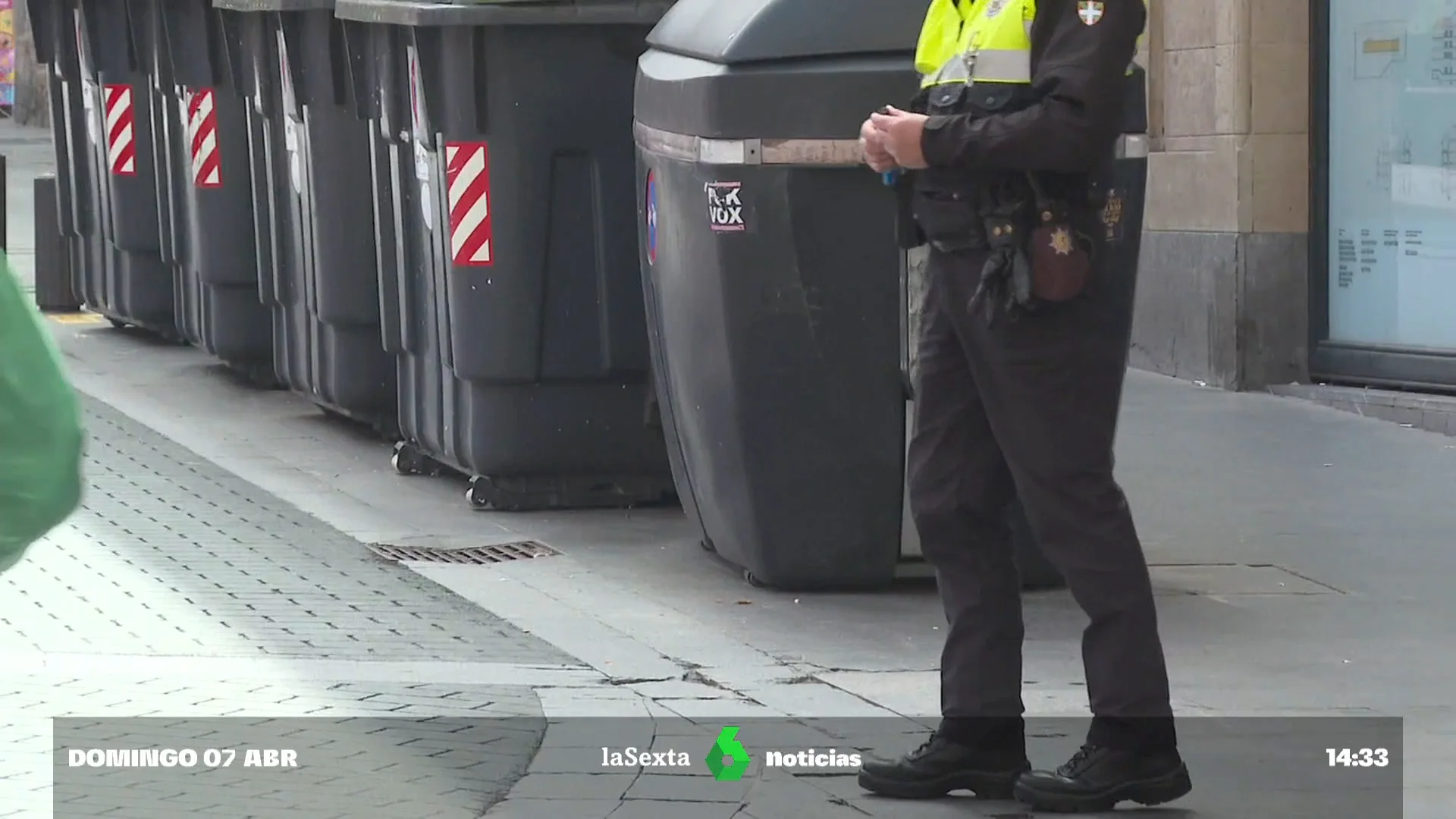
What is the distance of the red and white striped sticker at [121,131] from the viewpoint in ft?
40.8

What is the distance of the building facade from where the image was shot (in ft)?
33.1

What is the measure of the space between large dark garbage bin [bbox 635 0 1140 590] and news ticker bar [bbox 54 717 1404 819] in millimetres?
1238

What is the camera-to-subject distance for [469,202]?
25.1ft

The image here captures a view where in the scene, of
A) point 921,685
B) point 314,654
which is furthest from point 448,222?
point 921,685

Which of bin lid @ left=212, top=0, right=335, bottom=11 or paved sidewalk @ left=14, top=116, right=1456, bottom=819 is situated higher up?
bin lid @ left=212, top=0, right=335, bottom=11

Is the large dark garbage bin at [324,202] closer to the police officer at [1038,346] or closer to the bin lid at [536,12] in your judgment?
the bin lid at [536,12]

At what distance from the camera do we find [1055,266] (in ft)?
14.1

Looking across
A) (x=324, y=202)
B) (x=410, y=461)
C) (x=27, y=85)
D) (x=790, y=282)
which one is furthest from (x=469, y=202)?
(x=27, y=85)

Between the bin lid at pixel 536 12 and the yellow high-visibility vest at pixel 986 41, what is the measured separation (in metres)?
3.06

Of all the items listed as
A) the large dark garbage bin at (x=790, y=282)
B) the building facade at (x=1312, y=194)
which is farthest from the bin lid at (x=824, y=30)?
the building facade at (x=1312, y=194)

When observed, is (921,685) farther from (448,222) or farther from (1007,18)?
(448,222)

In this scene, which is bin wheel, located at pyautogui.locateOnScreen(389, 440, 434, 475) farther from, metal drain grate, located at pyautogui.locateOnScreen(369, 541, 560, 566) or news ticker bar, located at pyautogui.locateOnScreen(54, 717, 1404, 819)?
news ticker bar, located at pyautogui.locateOnScreen(54, 717, 1404, 819)

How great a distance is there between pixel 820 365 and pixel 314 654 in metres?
1.46

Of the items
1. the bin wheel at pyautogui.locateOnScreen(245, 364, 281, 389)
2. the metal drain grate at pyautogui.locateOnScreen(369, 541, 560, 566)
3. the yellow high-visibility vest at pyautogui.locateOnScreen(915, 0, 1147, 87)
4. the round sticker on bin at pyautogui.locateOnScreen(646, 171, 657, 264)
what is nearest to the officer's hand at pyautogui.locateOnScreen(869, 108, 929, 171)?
the yellow high-visibility vest at pyautogui.locateOnScreen(915, 0, 1147, 87)
